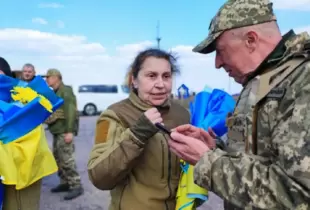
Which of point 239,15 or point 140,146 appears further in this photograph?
point 140,146

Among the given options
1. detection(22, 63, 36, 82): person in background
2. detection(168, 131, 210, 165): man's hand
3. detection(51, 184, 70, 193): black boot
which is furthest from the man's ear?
detection(22, 63, 36, 82): person in background

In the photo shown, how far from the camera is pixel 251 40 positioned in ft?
5.48

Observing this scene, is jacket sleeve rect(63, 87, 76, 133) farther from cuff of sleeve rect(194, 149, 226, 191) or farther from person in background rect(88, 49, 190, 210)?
cuff of sleeve rect(194, 149, 226, 191)

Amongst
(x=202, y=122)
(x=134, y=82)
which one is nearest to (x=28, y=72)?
(x=134, y=82)

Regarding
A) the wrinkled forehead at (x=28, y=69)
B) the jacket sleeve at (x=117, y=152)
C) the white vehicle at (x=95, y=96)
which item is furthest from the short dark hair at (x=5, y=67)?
the white vehicle at (x=95, y=96)

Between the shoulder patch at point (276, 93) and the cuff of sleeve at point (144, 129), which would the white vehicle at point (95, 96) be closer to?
the cuff of sleeve at point (144, 129)

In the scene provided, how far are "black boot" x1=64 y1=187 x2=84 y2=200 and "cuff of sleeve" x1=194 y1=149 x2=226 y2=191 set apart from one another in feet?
17.4

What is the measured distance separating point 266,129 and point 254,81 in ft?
0.96

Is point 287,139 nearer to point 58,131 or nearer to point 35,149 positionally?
point 35,149

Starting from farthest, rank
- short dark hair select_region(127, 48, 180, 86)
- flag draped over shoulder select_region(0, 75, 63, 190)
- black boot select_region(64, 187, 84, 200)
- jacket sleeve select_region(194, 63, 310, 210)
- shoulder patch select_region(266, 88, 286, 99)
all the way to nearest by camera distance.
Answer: black boot select_region(64, 187, 84, 200) < flag draped over shoulder select_region(0, 75, 63, 190) < short dark hair select_region(127, 48, 180, 86) < shoulder patch select_region(266, 88, 286, 99) < jacket sleeve select_region(194, 63, 310, 210)

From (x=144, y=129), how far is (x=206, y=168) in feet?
2.23

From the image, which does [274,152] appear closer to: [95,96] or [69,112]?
[69,112]

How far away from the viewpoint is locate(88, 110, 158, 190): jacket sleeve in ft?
7.20

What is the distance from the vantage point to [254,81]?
1.71 m
